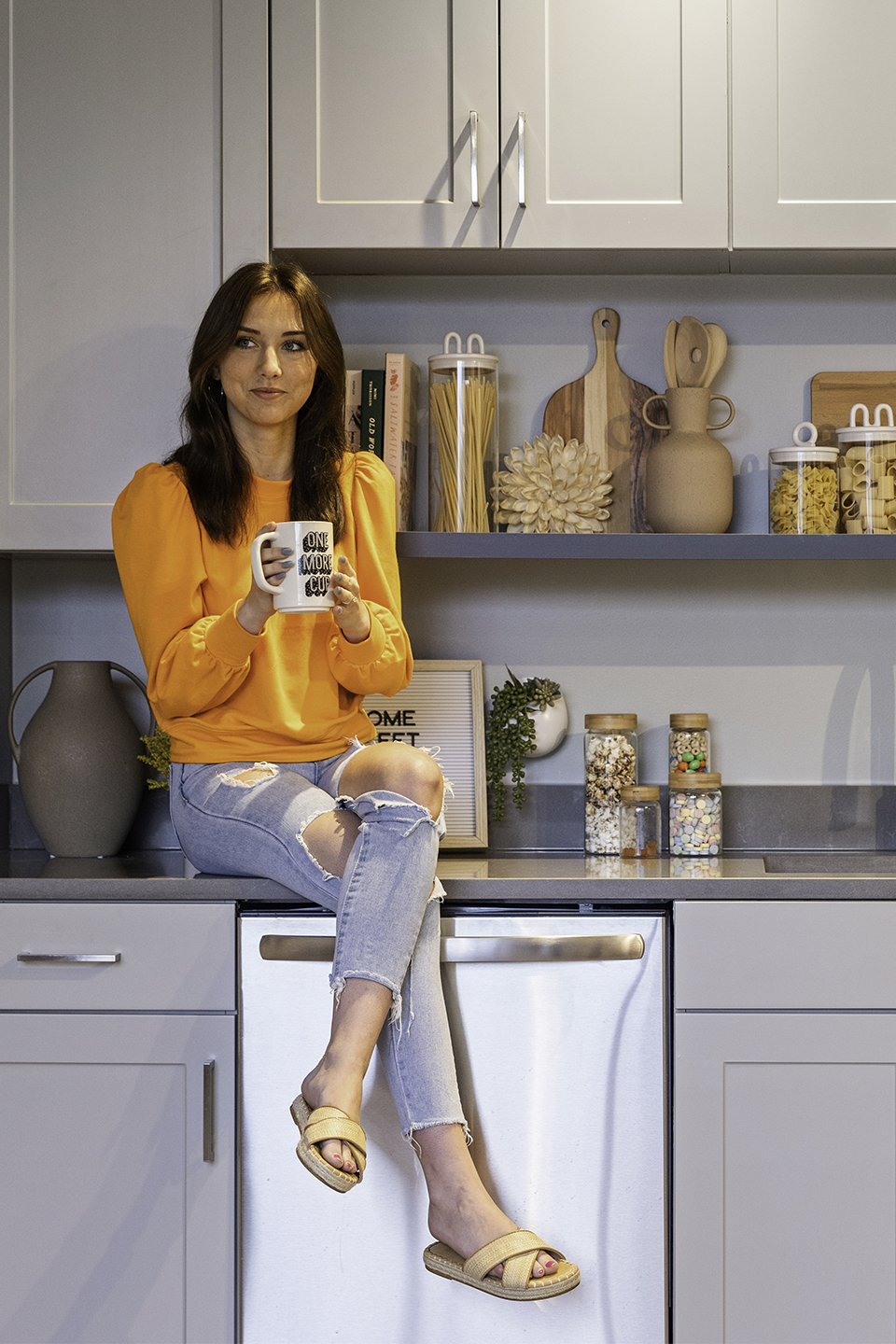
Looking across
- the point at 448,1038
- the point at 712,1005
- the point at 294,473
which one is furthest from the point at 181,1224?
the point at 294,473

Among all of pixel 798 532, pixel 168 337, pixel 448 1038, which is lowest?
pixel 448 1038

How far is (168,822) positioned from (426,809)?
76 cm

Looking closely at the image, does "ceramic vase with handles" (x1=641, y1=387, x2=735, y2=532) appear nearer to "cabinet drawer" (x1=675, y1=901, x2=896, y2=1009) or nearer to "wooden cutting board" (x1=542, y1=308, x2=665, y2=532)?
"wooden cutting board" (x1=542, y1=308, x2=665, y2=532)

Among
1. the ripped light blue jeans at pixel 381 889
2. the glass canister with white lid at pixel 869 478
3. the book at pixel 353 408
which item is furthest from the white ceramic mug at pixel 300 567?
the glass canister with white lid at pixel 869 478

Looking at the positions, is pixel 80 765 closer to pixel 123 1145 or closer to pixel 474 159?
pixel 123 1145

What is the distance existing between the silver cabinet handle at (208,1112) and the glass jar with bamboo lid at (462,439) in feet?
3.03

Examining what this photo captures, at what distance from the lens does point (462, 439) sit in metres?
2.08

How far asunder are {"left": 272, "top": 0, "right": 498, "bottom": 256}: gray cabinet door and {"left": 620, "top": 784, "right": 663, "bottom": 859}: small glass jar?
38.8 inches

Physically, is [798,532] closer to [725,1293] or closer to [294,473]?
[294,473]

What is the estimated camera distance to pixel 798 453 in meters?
2.09

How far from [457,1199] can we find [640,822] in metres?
0.73

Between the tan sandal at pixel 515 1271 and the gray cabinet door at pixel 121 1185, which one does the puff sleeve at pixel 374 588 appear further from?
the tan sandal at pixel 515 1271

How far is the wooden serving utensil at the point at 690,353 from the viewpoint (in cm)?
216

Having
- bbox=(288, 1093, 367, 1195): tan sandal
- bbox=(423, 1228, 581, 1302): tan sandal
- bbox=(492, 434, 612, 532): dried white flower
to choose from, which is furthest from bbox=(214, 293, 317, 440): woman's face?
bbox=(423, 1228, 581, 1302): tan sandal
